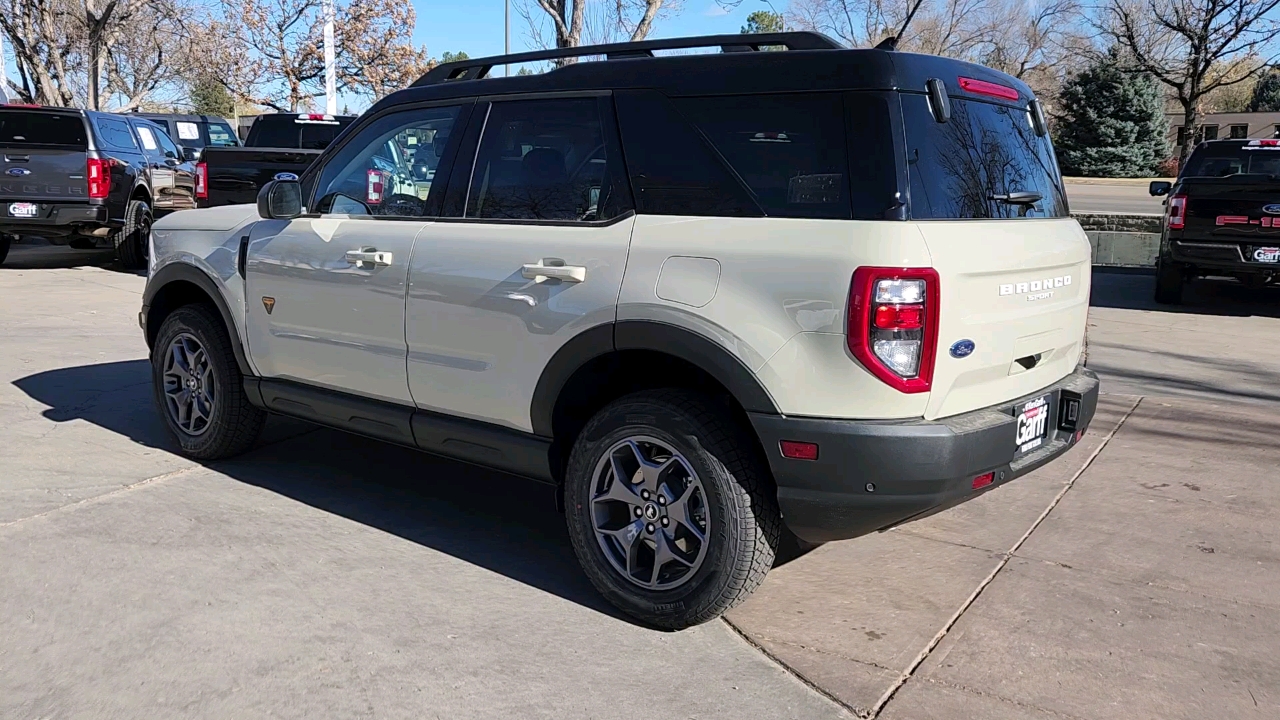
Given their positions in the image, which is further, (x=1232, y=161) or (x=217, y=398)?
(x=1232, y=161)

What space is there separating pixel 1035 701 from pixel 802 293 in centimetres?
143

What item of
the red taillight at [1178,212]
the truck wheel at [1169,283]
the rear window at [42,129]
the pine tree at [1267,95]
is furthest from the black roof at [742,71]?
the pine tree at [1267,95]

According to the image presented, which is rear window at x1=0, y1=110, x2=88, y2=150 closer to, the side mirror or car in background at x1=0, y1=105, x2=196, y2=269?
car in background at x1=0, y1=105, x2=196, y2=269

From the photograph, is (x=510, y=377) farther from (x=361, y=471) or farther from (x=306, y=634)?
(x=361, y=471)

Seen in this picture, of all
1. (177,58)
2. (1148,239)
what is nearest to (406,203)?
(1148,239)

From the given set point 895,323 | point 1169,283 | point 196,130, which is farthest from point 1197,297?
point 196,130

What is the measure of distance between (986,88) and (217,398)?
3.85m

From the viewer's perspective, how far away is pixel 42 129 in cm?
1257

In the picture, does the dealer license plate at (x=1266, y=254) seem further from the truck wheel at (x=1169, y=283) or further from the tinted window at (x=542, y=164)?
the tinted window at (x=542, y=164)

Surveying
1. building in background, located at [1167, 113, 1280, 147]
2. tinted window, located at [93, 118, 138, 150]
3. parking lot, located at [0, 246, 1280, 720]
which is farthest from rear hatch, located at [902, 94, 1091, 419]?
building in background, located at [1167, 113, 1280, 147]

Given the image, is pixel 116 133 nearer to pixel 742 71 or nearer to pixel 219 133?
pixel 742 71

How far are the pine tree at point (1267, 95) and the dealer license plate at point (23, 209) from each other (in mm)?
58744

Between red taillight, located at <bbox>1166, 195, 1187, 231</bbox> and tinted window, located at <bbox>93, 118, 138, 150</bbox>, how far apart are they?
12.3 meters

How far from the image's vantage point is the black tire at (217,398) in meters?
5.26
